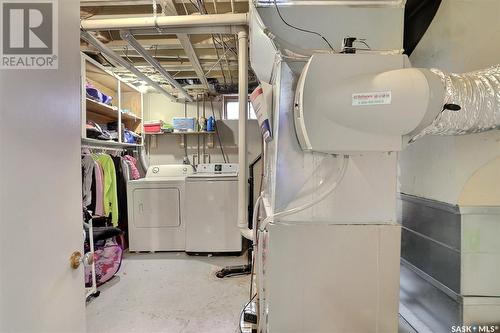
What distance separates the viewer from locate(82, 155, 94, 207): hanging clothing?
2.69 metres

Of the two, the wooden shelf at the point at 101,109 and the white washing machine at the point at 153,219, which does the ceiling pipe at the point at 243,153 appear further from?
the wooden shelf at the point at 101,109

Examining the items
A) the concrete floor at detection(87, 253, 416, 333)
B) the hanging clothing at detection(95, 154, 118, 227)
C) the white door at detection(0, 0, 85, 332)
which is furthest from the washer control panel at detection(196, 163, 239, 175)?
the white door at detection(0, 0, 85, 332)

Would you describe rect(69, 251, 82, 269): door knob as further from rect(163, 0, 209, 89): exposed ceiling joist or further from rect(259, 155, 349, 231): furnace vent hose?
rect(163, 0, 209, 89): exposed ceiling joist

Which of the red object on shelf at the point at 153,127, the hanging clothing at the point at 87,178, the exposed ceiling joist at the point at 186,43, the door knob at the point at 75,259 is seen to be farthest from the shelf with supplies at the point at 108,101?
the door knob at the point at 75,259

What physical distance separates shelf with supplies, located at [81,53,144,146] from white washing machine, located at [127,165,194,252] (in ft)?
2.39

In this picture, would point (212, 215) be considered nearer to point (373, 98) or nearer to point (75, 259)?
point (75, 259)

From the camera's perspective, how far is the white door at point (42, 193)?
2.60 feet

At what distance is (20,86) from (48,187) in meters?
0.34

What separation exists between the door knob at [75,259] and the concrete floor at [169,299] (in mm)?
1310

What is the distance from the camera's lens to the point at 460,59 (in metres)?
1.24

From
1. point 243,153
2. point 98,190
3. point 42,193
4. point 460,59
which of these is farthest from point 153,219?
point 460,59

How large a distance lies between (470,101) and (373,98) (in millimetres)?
418

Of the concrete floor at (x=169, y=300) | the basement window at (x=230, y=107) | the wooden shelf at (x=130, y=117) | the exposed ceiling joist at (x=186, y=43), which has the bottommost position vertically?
the concrete floor at (x=169, y=300)

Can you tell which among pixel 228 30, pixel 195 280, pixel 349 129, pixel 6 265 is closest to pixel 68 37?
pixel 6 265
